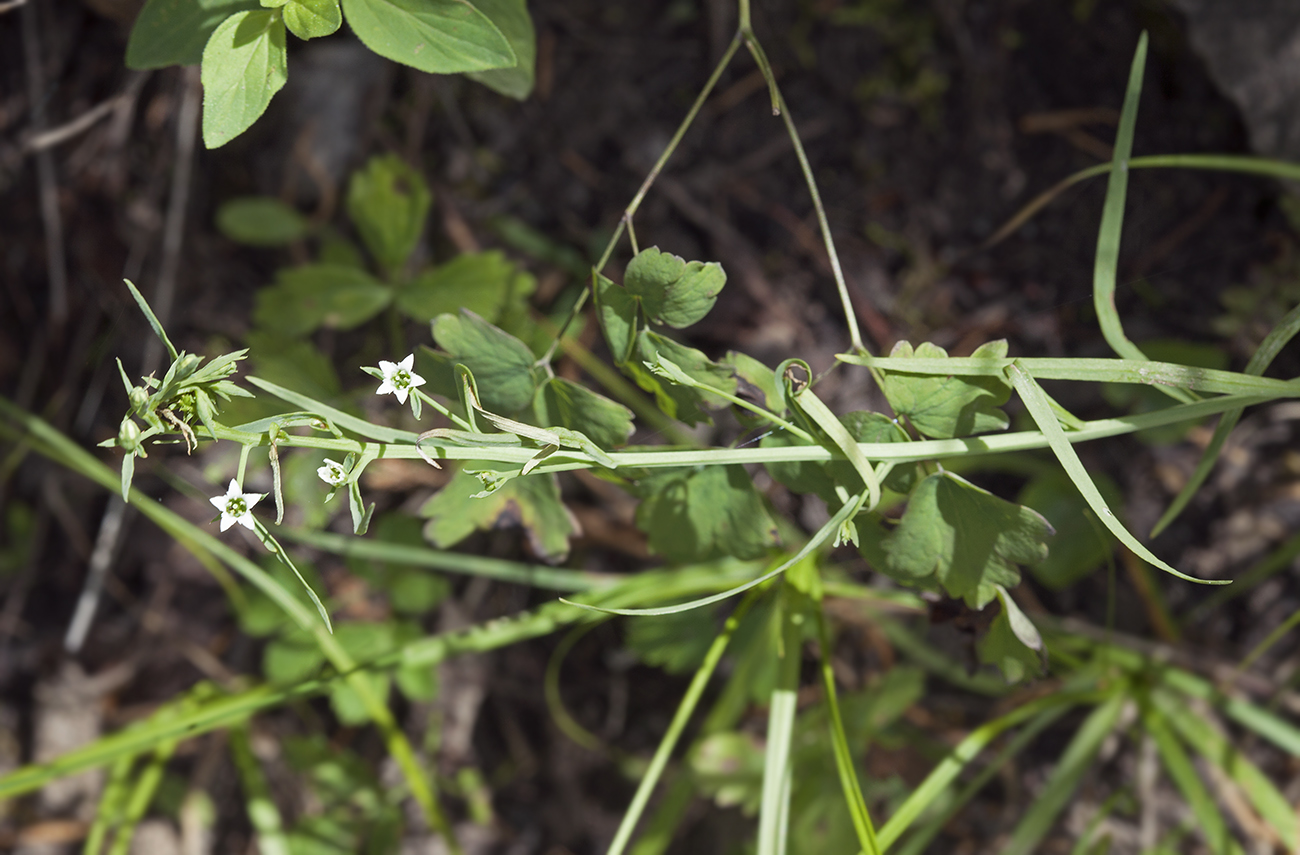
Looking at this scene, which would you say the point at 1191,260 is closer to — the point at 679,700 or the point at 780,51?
the point at 780,51

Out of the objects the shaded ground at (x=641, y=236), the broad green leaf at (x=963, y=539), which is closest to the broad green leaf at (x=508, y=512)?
the broad green leaf at (x=963, y=539)

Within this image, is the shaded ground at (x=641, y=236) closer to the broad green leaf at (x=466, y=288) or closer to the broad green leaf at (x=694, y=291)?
the broad green leaf at (x=466, y=288)

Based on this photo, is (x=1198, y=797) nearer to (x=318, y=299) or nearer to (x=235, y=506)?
(x=235, y=506)

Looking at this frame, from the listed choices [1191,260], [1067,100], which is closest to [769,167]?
[1067,100]

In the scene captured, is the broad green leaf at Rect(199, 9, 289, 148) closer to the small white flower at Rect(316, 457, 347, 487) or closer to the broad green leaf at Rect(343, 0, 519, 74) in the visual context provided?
the broad green leaf at Rect(343, 0, 519, 74)

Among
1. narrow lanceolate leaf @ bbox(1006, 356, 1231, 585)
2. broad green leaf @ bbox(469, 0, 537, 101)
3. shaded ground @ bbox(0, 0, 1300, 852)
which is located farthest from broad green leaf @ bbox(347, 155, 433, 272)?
narrow lanceolate leaf @ bbox(1006, 356, 1231, 585)

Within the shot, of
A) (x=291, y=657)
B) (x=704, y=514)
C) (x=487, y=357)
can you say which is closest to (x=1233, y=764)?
(x=704, y=514)
